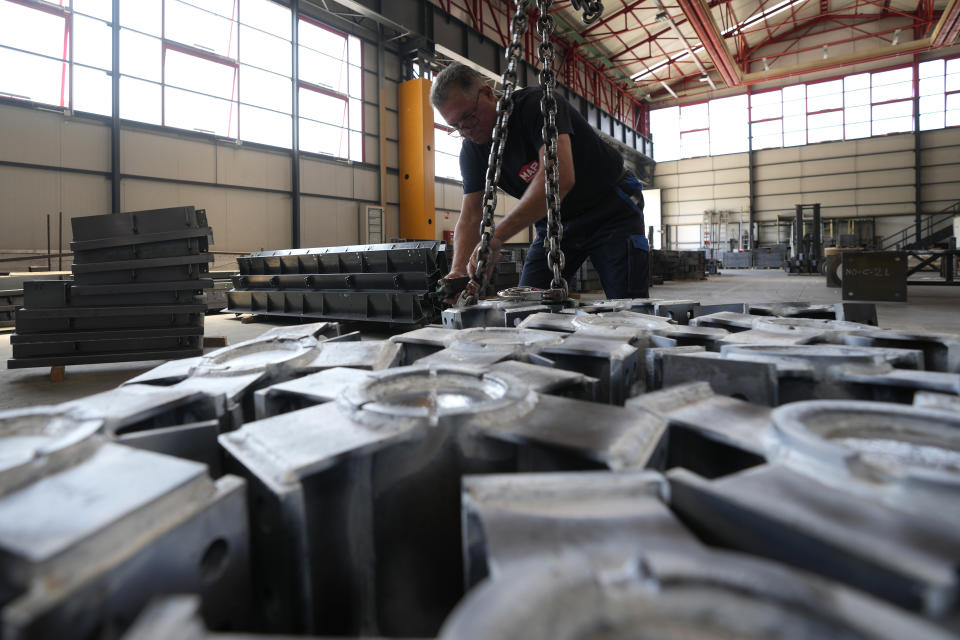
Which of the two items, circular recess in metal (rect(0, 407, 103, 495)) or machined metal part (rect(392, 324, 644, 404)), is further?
A: machined metal part (rect(392, 324, 644, 404))

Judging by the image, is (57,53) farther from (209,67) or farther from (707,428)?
(707,428)

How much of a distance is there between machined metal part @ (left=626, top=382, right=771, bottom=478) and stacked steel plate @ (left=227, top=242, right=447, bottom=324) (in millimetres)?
3682

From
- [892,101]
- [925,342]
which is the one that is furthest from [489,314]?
[892,101]

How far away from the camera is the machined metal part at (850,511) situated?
1.47 ft

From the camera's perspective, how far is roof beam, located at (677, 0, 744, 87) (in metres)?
10.9

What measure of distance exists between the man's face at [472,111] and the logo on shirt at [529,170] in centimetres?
28

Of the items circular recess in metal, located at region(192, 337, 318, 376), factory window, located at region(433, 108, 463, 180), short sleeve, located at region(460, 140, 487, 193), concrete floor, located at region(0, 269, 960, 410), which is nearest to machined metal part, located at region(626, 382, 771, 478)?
circular recess in metal, located at region(192, 337, 318, 376)

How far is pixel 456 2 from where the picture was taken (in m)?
11.5

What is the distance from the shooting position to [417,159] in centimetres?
1175

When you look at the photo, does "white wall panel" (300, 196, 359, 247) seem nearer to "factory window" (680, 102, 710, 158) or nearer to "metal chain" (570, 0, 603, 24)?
"metal chain" (570, 0, 603, 24)

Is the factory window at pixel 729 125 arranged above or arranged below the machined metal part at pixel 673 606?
above

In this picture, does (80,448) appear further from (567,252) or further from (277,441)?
(567,252)

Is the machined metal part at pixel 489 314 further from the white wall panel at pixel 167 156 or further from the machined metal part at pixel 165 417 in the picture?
the white wall panel at pixel 167 156

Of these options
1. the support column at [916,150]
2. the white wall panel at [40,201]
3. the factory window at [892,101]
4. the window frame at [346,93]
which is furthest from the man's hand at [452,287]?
the factory window at [892,101]
